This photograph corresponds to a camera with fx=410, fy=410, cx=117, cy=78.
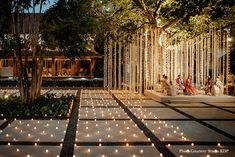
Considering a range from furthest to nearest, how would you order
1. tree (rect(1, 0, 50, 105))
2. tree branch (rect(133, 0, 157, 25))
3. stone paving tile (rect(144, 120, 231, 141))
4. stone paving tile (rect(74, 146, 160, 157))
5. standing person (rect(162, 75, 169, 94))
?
tree branch (rect(133, 0, 157, 25)) < standing person (rect(162, 75, 169, 94)) < tree (rect(1, 0, 50, 105)) < stone paving tile (rect(144, 120, 231, 141)) < stone paving tile (rect(74, 146, 160, 157))

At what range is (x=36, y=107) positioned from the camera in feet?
42.3

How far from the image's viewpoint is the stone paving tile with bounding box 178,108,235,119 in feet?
40.3

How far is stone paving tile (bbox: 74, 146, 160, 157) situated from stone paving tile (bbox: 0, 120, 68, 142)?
3.49 feet

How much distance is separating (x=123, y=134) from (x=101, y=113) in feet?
12.2

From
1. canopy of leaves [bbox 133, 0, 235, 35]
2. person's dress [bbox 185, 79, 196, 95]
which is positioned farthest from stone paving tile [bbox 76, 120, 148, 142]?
canopy of leaves [bbox 133, 0, 235, 35]

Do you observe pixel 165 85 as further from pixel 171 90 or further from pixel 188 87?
pixel 188 87

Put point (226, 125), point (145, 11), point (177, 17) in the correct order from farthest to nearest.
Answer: point (145, 11), point (177, 17), point (226, 125)

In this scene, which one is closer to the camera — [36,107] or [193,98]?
[36,107]

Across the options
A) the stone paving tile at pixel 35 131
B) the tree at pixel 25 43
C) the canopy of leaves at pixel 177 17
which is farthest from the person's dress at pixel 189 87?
the stone paving tile at pixel 35 131

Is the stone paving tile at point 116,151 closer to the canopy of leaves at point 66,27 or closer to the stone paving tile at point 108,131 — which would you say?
the stone paving tile at point 108,131

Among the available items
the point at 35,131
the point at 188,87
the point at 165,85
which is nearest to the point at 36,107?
the point at 35,131

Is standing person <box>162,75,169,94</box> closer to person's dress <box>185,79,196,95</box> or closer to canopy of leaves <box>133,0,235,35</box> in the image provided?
person's dress <box>185,79,196,95</box>

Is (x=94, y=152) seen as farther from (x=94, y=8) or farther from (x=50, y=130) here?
(x=94, y=8)

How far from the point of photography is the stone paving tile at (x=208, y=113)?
12.3 meters
